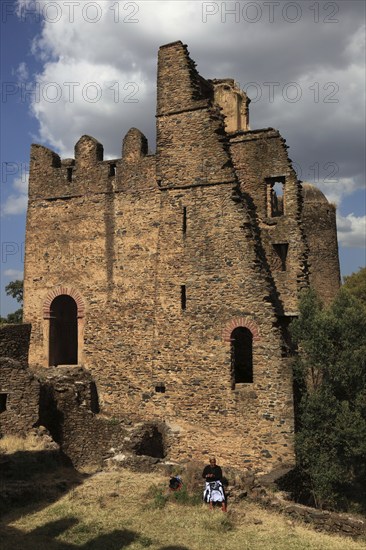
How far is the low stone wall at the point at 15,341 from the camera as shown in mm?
17453

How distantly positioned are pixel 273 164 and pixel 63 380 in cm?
975

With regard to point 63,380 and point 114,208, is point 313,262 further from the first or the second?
point 63,380

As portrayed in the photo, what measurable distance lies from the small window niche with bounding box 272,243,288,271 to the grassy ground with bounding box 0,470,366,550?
27.1ft

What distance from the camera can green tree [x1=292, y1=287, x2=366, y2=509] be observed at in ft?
46.5

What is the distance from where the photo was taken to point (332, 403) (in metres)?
14.5

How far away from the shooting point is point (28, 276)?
750 inches

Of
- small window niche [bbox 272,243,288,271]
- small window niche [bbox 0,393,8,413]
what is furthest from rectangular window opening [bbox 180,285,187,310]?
small window niche [bbox 0,393,8,413]

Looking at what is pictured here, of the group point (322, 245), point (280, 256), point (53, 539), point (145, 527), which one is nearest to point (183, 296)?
point (280, 256)

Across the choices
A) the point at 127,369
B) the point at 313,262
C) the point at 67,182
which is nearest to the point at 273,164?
the point at 67,182

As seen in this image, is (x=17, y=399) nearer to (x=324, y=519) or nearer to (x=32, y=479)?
(x=32, y=479)

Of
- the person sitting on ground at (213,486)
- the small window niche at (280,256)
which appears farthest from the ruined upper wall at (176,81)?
the person sitting on ground at (213,486)

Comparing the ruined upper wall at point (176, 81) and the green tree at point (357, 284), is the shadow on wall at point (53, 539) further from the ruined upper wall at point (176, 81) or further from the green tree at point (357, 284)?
the green tree at point (357, 284)

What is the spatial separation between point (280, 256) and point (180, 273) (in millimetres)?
3787

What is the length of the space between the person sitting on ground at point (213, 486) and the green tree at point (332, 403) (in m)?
3.07
